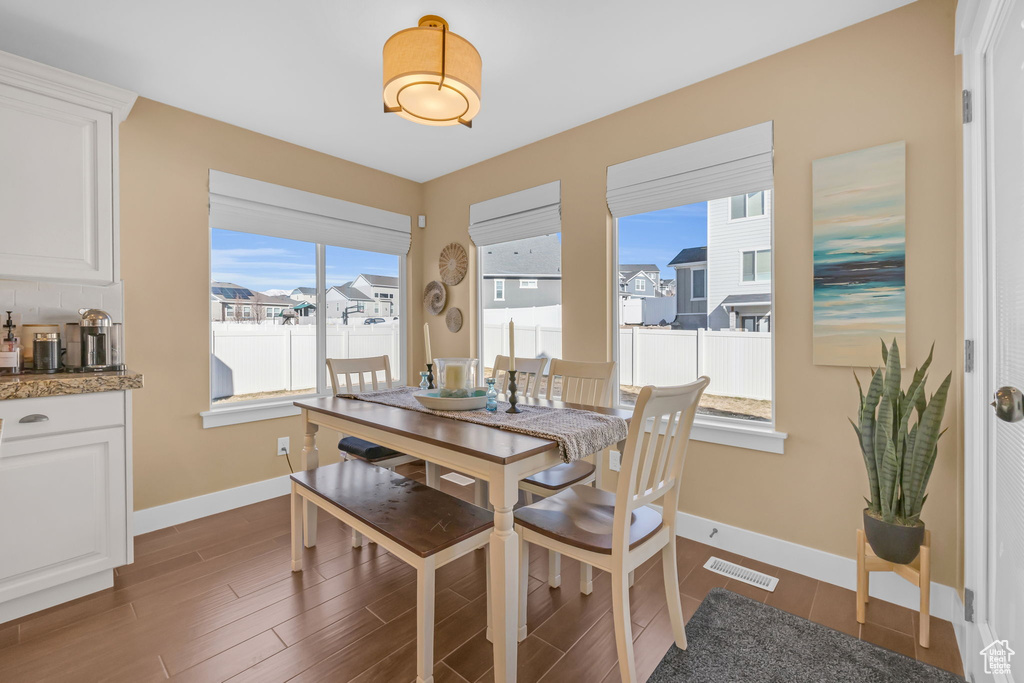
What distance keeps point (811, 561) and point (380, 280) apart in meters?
3.58

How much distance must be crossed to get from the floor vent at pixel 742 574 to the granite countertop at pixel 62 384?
294cm

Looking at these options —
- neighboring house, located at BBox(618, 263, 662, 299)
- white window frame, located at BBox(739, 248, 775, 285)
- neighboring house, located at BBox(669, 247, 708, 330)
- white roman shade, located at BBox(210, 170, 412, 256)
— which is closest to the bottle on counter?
white roman shade, located at BBox(210, 170, 412, 256)

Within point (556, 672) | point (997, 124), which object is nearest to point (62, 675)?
point (556, 672)

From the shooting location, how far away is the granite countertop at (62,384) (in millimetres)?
1844

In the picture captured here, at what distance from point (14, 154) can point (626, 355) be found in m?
3.25

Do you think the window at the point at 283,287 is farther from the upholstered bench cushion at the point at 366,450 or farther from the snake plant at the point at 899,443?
the snake plant at the point at 899,443

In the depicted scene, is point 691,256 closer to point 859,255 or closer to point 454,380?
point 859,255

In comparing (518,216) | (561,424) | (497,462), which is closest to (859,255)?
(561,424)

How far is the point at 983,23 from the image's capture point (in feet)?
4.86

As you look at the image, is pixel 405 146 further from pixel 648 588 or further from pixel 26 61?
pixel 648 588

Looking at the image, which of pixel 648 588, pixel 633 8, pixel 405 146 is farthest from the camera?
pixel 405 146

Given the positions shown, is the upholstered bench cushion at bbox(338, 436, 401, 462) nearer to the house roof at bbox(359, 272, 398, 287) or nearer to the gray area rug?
the gray area rug

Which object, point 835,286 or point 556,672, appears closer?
point 556,672

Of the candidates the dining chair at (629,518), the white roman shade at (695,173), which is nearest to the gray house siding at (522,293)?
the white roman shade at (695,173)
